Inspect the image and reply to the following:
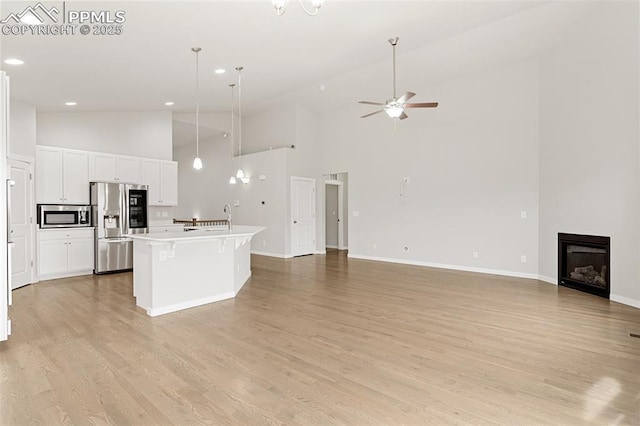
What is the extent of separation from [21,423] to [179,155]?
1102 cm

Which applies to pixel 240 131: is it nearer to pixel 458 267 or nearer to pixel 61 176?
pixel 61 176

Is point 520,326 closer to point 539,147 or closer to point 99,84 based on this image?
point 539,147

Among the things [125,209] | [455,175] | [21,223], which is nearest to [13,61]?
[21,223]

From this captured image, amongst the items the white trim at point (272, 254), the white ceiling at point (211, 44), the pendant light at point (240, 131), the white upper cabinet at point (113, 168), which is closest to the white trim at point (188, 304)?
the pendant light at point (240, 131)

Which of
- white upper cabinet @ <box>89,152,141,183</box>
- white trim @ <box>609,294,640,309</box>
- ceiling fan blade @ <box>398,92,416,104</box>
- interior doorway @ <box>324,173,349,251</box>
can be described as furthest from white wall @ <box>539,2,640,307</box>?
white upper cabinet @ <box>89,152,141,183</box>

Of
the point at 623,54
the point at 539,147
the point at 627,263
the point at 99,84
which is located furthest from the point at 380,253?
the point at 99,84

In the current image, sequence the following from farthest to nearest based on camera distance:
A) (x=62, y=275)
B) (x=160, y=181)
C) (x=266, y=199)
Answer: (x=266, y=199) → (x=160, y=181) → (x=62, y=275)

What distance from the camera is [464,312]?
4234 millimetres

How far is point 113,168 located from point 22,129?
4.95ft

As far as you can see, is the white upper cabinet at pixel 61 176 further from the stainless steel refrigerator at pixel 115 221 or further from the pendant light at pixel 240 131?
the pendant light at pixel 240 131

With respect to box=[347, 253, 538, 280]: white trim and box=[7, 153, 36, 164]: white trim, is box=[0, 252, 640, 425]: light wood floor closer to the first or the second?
box=[347, 253, 538, 280]: white trim

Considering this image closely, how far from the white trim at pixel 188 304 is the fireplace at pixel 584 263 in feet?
16.5

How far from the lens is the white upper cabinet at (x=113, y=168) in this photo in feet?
21.9

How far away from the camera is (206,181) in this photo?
37.2ft
